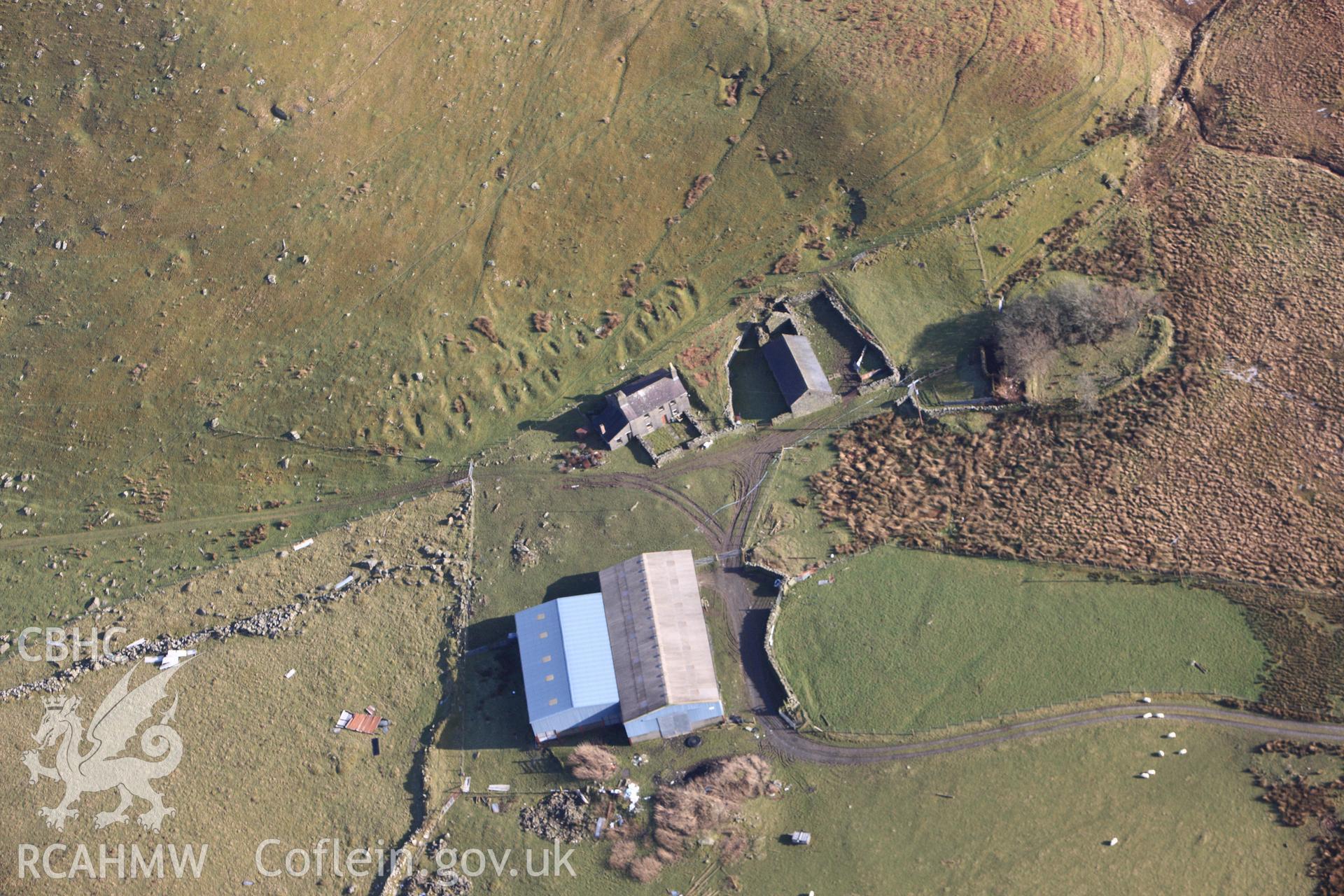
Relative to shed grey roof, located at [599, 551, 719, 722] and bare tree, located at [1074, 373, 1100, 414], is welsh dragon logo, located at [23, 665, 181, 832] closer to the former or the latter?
shed grey roof, located at [599, 551, 719, 722]

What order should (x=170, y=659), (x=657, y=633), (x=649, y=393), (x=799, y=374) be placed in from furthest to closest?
(x=649, y=393)
(x=799, y=374)
(x=170, y=659)
(x=657, y=633)

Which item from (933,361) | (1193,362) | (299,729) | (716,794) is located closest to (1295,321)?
(1193,362)

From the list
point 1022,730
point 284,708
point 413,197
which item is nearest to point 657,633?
point 1022,730

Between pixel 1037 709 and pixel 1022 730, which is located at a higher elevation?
pixel 1037 709

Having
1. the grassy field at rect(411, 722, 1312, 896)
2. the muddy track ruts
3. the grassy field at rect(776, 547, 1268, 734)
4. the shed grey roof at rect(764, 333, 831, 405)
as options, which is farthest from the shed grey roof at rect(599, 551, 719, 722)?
the shed grey roof at rect(764, 333, 831, 405)

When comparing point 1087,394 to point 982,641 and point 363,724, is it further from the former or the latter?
point 363,724
